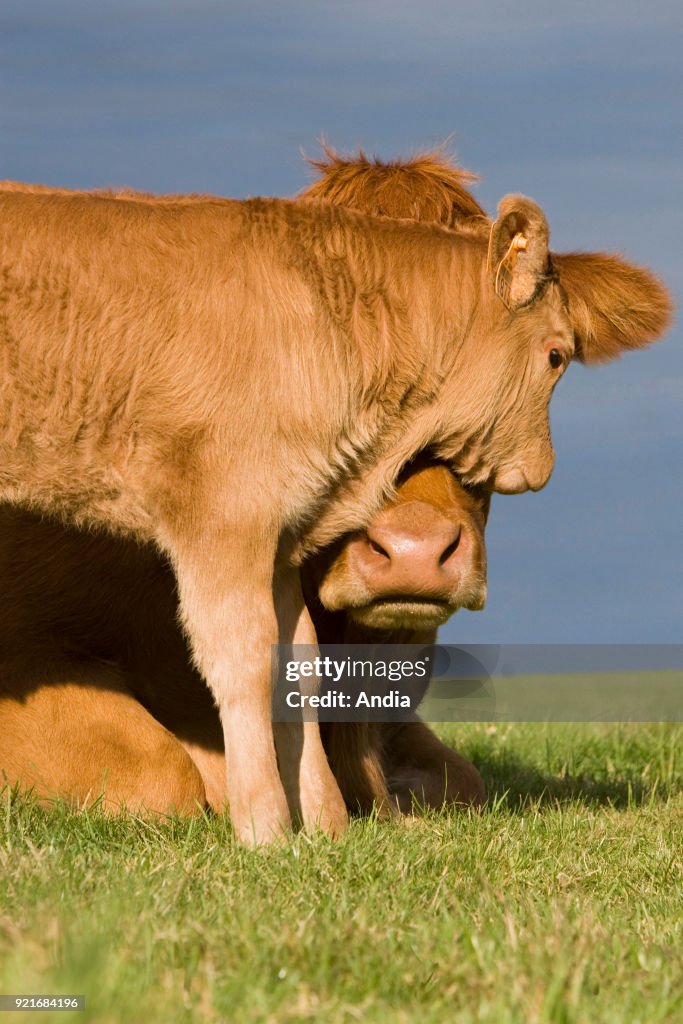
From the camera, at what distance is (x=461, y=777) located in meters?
6.14

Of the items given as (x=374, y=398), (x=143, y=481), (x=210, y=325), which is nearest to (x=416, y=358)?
(x=374, y=398)

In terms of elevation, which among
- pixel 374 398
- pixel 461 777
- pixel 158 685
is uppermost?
pixel 374 398

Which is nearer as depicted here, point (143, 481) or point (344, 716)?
point (143, 481)

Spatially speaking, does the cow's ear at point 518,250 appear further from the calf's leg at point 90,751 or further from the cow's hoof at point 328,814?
the calf's leg at point 90,751

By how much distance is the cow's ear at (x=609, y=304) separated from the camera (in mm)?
5359

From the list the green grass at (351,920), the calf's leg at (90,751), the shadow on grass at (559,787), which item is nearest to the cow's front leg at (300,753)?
the green grass at (351,920)

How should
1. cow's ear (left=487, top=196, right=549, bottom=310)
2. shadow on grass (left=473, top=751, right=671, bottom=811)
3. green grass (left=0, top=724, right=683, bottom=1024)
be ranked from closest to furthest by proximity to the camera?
green grass (left=0, top=724, right=683, bottom=1024) → cow's ear (left=487, top=196, right=549, bottom=310) → shadow on grass (left=473, top=751, right=671, bottom=811)

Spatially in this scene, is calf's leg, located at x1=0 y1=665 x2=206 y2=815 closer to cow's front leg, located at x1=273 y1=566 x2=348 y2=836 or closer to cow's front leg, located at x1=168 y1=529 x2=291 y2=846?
cow's front leg, located at x1=273 y1=566 x2=348 y2=836

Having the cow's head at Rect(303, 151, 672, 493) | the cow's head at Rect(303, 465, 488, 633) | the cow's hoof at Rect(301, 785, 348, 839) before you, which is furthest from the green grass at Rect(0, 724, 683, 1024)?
the cow's head at Rect(303, 151, 672, 493)

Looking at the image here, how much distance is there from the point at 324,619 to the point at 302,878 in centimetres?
184

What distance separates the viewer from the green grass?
2570 millimetres

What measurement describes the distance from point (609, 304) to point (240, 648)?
7.42 ft

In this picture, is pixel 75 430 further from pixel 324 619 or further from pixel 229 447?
pixel 324 619

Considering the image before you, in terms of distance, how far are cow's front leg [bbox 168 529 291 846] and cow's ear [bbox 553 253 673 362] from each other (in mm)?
1877
